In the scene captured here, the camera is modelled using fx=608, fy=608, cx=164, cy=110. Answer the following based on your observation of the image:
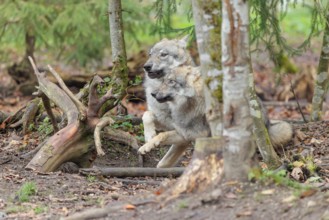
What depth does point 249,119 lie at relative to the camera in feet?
19.0

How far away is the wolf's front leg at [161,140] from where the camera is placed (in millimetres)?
8828

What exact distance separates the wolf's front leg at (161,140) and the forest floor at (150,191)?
1.47 ft

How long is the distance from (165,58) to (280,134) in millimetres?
2506

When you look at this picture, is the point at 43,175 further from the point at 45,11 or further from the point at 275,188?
the point at 45,11

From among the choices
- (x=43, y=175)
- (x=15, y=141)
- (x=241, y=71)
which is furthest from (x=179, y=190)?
(x=15, y=141)

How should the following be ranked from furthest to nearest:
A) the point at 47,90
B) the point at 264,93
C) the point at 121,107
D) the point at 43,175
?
1. the point at 264,93
2. the point at 121,107
3. the point at 47,90
4. the point at 43,175

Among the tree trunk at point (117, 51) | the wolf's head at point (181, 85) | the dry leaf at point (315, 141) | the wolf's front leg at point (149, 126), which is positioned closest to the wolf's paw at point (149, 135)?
the wolf's front leg at point (149, 126)

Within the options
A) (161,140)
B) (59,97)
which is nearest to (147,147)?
(161,140)

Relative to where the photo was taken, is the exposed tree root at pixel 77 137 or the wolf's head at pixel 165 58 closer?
the exposed tree root at pixel 77 137

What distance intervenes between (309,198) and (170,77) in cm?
374

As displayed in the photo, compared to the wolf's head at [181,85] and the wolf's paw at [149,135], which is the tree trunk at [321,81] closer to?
the wolf's head at [181,85]

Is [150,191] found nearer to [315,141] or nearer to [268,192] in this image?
[268,192]

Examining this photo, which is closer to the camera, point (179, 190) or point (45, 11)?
point (179, 190)

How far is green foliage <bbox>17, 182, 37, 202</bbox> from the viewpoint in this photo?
698 cm
